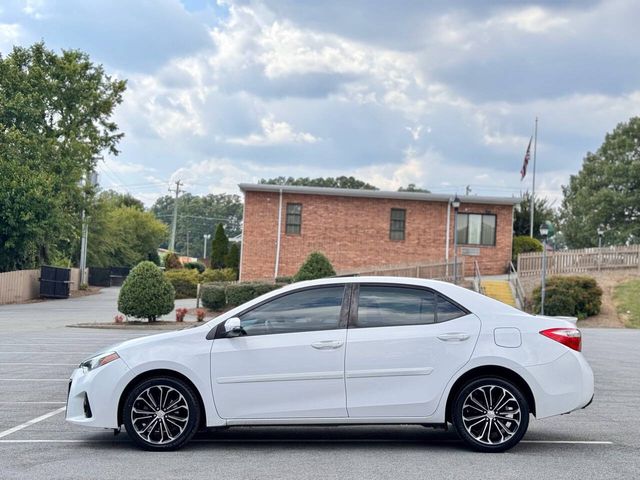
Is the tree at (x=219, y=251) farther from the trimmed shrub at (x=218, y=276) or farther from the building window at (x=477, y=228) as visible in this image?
the building window at (x=477, y=228)

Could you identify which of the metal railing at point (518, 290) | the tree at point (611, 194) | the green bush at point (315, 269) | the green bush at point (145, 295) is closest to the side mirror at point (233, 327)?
the green bush at point (145, 295)

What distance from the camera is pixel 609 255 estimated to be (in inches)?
1465

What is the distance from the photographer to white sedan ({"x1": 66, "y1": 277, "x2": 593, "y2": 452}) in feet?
24.2

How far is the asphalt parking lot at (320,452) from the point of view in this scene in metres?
6.71

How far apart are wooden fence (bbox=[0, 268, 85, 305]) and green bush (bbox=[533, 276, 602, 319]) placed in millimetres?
25602

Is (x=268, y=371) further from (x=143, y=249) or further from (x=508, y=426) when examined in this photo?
(x=143, y=249)

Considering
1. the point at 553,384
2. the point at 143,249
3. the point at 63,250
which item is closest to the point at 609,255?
the point at 553,384

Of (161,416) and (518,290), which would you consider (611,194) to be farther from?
(161,416)

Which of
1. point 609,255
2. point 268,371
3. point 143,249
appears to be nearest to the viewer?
point 268,371

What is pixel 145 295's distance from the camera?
25.7 meters

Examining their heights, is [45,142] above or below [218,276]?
above

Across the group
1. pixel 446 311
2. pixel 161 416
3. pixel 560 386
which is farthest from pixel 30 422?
pixel 560 386

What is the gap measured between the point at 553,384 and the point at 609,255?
3174cm

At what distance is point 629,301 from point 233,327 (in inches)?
1122
